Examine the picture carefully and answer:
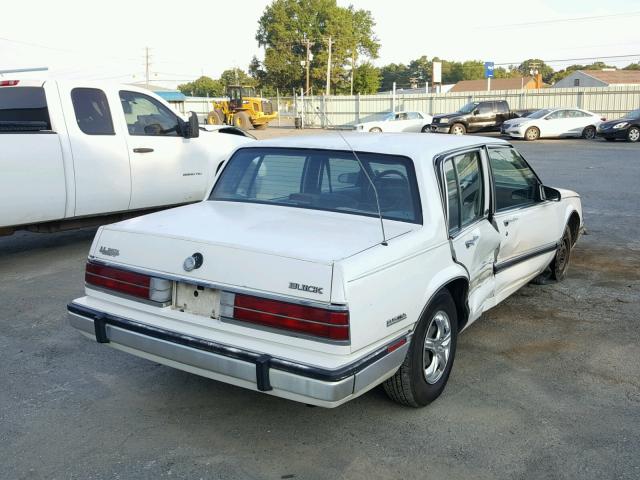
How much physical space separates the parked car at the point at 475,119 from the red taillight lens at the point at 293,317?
27.9 m

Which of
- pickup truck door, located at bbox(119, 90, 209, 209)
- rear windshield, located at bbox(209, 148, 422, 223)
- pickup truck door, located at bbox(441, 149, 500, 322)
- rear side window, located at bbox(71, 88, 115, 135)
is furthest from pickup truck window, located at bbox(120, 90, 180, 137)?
pickup truck door, located at bbox(441, 149, 500, 322)

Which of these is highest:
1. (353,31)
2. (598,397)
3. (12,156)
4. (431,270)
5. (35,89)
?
(353,31)

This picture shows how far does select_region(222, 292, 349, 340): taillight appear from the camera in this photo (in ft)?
9.67

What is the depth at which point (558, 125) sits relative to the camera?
27.7 metres

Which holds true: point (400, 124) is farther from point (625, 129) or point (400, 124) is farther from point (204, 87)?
point (204, 87)

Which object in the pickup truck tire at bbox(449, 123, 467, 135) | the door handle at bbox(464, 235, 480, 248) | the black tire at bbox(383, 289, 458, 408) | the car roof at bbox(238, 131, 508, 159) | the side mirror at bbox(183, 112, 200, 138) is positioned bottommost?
the black tire at bbox(383, 289, 458, 408)

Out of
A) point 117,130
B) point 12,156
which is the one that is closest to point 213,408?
point 12,156

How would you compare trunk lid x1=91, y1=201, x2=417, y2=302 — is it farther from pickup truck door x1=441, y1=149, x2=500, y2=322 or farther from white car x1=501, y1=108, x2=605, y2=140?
white car x1=501, y1=108, x2=605, y2=140

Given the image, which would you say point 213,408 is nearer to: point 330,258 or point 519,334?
point 330,258

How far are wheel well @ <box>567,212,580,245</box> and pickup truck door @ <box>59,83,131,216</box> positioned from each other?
16.2 ft

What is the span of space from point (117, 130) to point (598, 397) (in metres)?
5.83

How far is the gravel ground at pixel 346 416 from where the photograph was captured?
314 cm

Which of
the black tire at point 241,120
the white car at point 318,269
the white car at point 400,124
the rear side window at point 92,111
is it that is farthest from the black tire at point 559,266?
the black tire at point 241,120

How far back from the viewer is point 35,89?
688 centimetres
